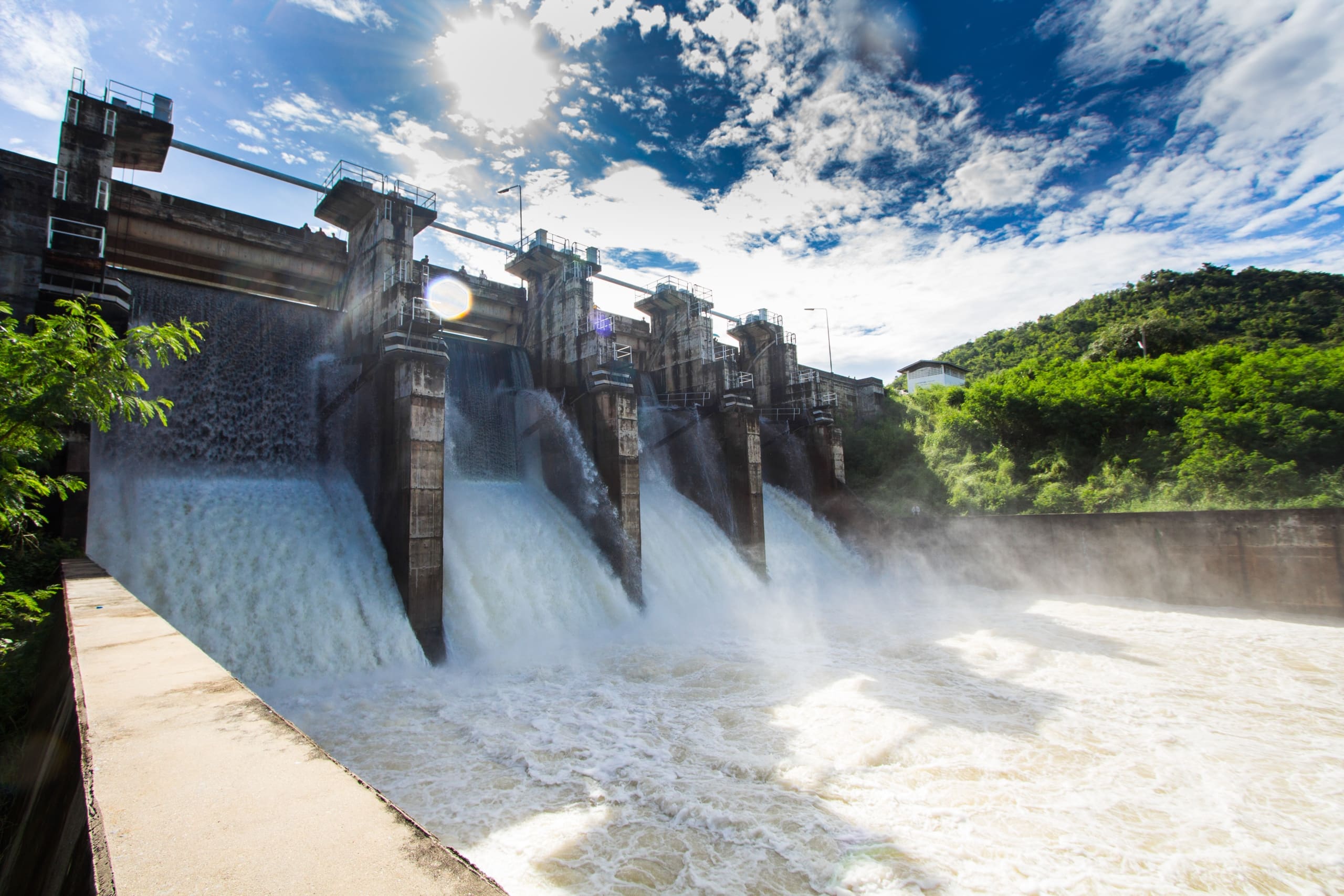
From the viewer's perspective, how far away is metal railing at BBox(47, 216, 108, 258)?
36.0 feet

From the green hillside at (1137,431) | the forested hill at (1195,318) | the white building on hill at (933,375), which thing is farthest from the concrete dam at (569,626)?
the white building on hill at (933,375)

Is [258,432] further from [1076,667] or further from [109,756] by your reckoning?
[1076,667]

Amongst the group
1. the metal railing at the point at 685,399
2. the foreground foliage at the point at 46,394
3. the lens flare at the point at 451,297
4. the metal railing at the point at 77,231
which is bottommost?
the foreground foliage at the point at 46,394

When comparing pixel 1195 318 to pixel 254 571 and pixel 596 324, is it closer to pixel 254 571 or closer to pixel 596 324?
pixel 596 324

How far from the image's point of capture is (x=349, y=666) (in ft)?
33.7

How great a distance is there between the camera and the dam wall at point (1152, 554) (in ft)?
48.9

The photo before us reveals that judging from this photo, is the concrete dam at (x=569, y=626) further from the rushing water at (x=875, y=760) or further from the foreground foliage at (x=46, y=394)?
the foreground foliage at (x=46, y=394)

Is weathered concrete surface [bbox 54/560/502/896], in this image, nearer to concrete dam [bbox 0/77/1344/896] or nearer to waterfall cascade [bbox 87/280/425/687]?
concrete dam [bbox 0/77/1344/896]

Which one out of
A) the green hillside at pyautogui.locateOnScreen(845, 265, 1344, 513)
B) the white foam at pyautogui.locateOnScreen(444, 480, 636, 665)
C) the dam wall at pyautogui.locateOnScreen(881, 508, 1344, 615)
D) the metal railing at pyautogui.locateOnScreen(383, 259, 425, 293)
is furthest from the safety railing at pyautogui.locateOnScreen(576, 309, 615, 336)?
the green hillside at pyautogui.locateOnScreen(845, 265, 1344, 513)

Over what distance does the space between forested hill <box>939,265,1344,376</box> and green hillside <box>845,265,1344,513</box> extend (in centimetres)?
17

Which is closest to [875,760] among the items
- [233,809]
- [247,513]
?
[233,809]

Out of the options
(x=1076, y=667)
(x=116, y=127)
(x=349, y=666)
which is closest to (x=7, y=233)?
(x=116, y=127)

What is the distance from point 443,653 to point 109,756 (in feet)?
33.4

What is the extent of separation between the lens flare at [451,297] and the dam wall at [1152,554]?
1704 centimetres
